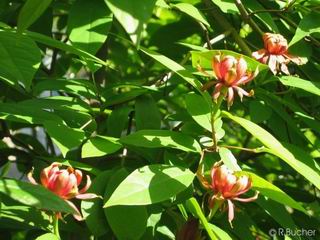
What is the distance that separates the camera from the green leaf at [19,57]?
73cm

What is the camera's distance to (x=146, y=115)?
0.98m

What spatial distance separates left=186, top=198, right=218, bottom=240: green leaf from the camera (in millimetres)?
717

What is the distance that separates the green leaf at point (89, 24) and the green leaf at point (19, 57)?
13 centimetres

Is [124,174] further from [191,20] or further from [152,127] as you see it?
[191,20]

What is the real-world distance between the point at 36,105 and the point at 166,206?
246mm

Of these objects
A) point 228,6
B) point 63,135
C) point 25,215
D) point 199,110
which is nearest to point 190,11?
point 228,6

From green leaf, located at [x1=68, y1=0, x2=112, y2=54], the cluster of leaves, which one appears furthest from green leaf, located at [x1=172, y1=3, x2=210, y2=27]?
green leaf, located at [x1=68, y1=0, x2=112, y2=54]

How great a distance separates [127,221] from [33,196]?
200 millimetres

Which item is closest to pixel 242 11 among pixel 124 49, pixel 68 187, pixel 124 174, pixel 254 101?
pixel 254 101

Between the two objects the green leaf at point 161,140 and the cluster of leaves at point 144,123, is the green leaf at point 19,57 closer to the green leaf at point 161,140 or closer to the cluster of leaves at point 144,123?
the cluster of leaves at point 144,123

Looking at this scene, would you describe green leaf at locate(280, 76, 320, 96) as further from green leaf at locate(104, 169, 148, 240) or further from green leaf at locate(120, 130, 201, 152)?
green leaf at locate(104, 169, 148, 240)

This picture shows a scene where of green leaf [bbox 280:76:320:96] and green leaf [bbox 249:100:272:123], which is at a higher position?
green leaf [bbox 280:76:320:96]

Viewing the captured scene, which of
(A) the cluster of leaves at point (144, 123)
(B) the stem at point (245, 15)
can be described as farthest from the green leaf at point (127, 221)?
(B) the stem at point (245, 15)

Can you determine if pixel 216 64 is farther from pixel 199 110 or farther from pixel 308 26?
pixel 308 26
